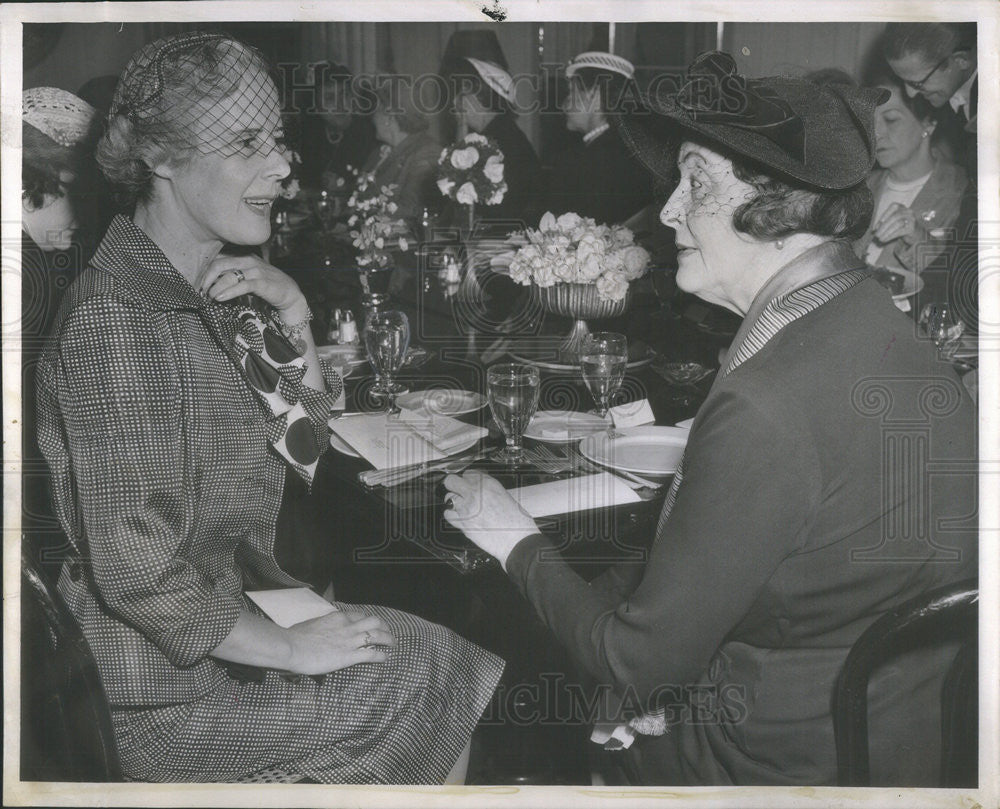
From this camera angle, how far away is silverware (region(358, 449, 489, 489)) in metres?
1.32

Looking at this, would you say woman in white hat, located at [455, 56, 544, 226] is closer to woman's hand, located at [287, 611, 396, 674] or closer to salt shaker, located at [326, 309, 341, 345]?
salt shaker, located at [326, 309, 341, 345]

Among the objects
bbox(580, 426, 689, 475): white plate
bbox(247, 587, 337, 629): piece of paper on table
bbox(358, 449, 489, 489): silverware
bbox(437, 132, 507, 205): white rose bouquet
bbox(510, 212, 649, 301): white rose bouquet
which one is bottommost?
bbox(247, 587, 337, 629): piece of paper on table

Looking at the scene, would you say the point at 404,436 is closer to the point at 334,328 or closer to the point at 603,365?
the point at 334,328

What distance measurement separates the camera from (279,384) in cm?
133

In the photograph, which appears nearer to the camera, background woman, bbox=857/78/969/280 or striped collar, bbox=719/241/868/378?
striped collar, bbox=719/241/868/378

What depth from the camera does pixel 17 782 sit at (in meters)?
1.36

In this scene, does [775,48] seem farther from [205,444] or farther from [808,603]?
[205,444]

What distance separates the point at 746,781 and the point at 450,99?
1.21 meters

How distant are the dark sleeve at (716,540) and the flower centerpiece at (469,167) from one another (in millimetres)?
667

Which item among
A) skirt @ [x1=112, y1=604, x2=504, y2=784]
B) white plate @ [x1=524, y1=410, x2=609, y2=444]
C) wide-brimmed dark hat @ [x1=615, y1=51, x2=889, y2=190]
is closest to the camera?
wide-brimmed dark hat @ [x1=615, y1=51, x2=889, y2=190]

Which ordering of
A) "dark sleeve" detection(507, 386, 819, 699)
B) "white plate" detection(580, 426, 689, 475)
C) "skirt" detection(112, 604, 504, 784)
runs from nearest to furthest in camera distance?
"dark sleeve" detection(507, 386, 819, 699), "skirt" detection(112, 604, 504, 784), "white plate" detection(580, 426, 689, 475)

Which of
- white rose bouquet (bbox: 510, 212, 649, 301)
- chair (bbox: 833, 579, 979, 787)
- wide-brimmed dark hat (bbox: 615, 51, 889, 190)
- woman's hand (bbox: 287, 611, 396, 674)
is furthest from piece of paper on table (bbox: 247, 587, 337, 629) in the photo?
wide-brimmed dark hat (bbox: 615, 51, 889, 190)

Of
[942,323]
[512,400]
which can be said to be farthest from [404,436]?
[942,323]

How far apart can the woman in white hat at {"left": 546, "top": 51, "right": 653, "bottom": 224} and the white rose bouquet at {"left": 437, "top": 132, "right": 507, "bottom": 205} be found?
0.11 m
